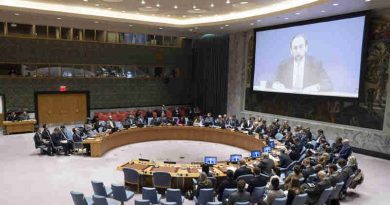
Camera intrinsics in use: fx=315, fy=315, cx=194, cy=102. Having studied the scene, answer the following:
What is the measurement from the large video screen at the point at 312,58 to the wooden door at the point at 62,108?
1103cm

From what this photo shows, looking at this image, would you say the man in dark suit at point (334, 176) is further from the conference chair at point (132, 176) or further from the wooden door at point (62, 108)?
the wooden door at point (62, 108)

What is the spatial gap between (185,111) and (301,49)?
396 inches

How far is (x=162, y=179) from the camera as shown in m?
8.28

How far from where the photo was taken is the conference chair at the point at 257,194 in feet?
23.5

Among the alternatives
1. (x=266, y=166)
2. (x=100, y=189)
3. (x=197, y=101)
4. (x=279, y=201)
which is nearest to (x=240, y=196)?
(x=279, y=201)

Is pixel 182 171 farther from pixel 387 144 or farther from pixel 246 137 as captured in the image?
pixel 387 144

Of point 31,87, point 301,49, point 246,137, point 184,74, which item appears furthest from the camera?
point 184,74

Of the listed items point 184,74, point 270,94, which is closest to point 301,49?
point 270,94

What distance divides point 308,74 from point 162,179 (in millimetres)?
10068

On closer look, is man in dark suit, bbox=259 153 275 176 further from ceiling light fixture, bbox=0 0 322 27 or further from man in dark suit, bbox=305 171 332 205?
ceiling light fixture, bbox=0 0 322 27

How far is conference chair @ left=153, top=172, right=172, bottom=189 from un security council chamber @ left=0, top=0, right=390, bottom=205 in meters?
0.06

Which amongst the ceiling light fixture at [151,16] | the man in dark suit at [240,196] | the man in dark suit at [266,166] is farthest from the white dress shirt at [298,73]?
the man in dark suit at [240,196]

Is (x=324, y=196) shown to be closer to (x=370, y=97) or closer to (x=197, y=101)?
(x=370, y=97)

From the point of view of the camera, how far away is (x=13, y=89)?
17.8m
